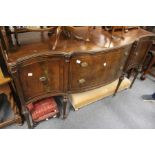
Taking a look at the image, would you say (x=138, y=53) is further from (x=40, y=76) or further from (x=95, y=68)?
(x=40, y=76)

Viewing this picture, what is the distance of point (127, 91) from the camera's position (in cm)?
223

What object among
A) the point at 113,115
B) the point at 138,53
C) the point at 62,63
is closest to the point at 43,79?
the point at 62,63

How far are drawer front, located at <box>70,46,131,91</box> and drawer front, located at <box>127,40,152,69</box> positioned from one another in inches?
5.5

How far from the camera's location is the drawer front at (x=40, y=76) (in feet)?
3.47

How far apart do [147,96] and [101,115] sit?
87 centimetres

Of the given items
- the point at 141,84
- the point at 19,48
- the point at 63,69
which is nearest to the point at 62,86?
the point at 63,69

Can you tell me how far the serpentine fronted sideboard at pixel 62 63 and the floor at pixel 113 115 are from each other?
405 millimetres

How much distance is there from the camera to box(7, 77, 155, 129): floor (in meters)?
1.67

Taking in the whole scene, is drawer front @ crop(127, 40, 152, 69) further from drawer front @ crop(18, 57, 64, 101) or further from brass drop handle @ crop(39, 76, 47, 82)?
brass drop handle @ crop(39, 76, 47, 82)

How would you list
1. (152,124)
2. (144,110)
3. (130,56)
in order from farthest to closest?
(144,110), (152,124), (130,56)

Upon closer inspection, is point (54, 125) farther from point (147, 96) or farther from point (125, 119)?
point (147, 96)

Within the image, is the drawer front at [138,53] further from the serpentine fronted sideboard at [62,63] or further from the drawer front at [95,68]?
the drawer front at [95,68]

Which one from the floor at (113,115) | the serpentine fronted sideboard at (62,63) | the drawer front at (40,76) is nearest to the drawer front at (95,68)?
the serpentine fronted sideboard at (62,63)

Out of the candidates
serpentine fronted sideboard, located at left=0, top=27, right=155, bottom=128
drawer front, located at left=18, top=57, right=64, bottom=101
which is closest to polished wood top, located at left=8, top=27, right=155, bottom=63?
serpentine fronted sideboard, located at left=0, top=27, right=155, bottom=128
